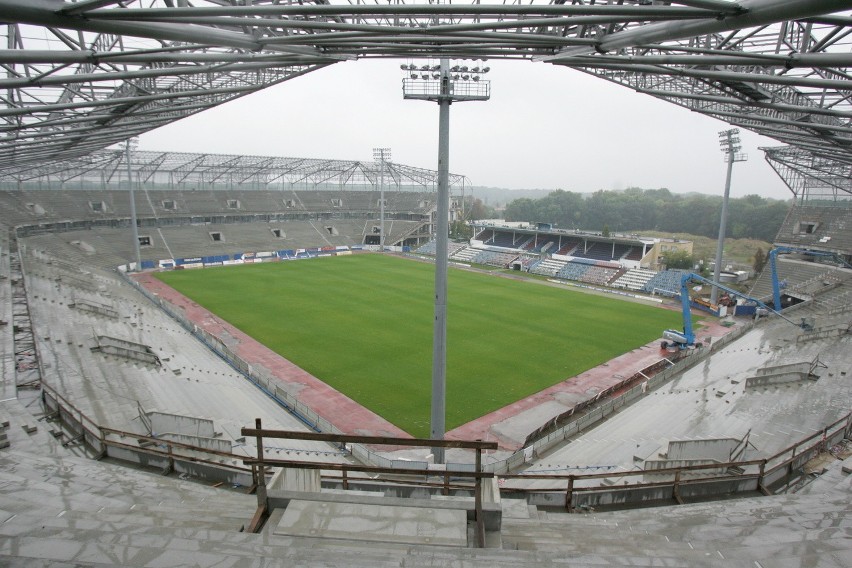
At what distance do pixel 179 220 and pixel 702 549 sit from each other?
204 feet

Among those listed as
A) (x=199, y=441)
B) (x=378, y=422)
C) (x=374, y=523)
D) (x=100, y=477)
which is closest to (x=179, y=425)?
(x=199, y=441)

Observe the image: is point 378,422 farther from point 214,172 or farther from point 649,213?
point 649,213

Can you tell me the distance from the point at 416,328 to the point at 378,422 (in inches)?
460

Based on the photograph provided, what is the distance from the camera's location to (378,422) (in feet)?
57.5

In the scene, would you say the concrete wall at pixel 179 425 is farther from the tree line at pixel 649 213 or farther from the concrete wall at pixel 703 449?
the tree line at pixel 649 213

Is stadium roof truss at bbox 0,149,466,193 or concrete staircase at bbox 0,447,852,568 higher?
stadium roof truss at bbox 0,149,466,193

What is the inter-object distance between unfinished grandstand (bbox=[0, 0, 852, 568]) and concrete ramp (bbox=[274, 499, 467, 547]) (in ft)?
0.09

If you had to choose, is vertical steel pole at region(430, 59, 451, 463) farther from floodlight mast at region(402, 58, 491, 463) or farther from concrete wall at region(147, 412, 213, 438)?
concrete wall at region(147, 412, 213, 438)

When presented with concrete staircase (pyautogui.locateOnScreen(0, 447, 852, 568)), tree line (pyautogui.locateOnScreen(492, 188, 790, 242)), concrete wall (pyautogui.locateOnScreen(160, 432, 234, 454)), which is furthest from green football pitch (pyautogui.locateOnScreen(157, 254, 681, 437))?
tree line (pyautogui.locateOnScreen(492, 188, 790, 242))

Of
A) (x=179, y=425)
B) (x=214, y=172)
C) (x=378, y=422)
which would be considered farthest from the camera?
(x=214, y=172)

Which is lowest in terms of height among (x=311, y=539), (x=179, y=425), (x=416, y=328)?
(x=416, y=328)

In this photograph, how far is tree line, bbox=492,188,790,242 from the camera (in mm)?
79688

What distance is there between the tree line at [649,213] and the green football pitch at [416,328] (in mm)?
55674

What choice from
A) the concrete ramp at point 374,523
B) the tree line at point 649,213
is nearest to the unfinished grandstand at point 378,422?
the concrete ramp at point 374,523
